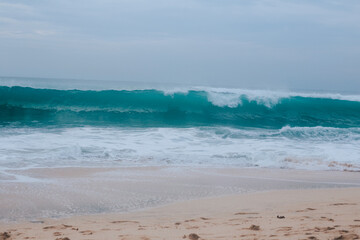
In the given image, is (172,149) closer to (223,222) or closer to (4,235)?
(223,222)

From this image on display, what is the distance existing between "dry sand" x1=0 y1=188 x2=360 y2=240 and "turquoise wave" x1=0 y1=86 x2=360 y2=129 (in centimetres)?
1021

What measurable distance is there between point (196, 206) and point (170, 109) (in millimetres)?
14222

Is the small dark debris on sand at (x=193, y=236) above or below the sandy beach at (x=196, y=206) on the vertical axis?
above

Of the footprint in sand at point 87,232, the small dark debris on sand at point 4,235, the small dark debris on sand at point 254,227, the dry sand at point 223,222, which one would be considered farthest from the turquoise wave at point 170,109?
the small dark debris on sand at point 254,227

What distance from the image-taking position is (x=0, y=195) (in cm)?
452

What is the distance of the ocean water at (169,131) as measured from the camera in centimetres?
730

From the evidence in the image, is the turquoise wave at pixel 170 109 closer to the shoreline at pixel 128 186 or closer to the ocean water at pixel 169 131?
the ocean water at pixel 169 131

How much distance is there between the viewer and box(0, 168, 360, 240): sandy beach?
3.24 m

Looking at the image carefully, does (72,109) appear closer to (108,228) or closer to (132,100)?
(132,100)

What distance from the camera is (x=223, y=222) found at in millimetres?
3629

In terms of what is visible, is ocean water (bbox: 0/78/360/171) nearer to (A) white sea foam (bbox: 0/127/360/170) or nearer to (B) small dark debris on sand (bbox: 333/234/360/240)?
(A) white sea foam (bbox: 0/127/360/170)

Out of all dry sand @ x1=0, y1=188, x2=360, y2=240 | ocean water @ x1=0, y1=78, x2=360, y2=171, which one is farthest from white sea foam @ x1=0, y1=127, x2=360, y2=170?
dry sand @ x1=0, y1=188, x2=360, y2=240

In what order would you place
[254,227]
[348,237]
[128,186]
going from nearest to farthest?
[348,237]
[254,227]
[128,186]

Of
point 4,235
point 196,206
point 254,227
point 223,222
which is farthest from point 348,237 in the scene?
point 4,235
